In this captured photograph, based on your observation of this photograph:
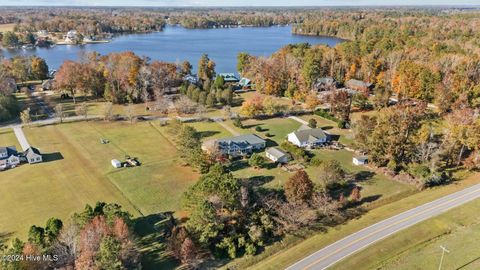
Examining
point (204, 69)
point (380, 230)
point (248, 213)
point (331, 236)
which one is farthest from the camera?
point (204, 69)

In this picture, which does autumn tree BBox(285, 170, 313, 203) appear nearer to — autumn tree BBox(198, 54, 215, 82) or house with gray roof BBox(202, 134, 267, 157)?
house with gray roof BBox(202, 134, 267, 157)

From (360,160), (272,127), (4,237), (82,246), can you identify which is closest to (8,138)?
(4,237)

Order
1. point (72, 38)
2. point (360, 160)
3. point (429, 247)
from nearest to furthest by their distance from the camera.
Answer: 1. point (429, 247)
2. point (360, 160)
3. point (72, 38)

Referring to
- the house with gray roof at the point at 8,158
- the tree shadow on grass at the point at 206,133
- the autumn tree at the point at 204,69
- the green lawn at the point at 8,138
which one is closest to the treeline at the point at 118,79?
the autumn tree at the point at 204,69

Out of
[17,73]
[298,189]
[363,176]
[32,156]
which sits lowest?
[363,176]

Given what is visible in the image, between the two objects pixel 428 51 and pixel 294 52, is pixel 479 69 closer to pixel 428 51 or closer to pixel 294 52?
pixel 428 51

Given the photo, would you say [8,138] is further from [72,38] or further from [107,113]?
[72,38]

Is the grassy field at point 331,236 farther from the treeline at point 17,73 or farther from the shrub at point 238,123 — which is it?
the treeline at point 17,73

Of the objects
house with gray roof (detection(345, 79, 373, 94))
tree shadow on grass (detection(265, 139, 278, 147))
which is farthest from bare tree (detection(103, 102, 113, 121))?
house with gray roof (detection(345, 79, 373, 94))
